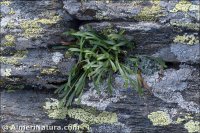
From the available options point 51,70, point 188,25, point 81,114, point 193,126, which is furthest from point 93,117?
point 188,25

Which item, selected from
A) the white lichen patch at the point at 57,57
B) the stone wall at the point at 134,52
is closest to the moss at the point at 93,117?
the stone wall at the point at 134,52

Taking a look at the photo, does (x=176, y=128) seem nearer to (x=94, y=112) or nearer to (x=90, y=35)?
(x=94, y=112)

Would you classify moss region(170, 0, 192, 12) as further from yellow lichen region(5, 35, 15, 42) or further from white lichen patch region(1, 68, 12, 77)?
white lichen patch region(1, 68, 12, 77)

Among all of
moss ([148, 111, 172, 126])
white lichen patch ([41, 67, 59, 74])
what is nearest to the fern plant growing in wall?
white lichen patch ([41, 67, 59, 74])

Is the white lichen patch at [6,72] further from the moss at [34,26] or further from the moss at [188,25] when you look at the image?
the moss at [188,25]

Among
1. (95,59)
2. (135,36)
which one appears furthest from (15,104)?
(135,36)

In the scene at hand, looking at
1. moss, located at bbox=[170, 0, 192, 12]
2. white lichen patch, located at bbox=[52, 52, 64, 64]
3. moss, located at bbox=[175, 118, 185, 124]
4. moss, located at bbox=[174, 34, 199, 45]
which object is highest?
moss, located at bbox=[170, 0, 192, 12]
